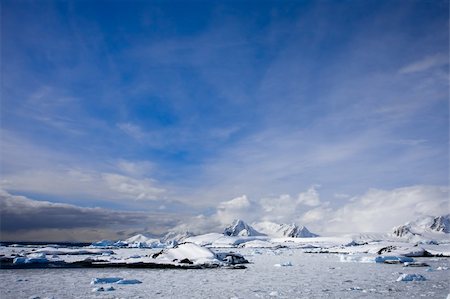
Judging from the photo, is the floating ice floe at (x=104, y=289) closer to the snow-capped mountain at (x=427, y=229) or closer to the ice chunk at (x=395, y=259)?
the ice chunk at (x=395, y=259)

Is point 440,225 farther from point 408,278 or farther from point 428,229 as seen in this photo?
point 408,278

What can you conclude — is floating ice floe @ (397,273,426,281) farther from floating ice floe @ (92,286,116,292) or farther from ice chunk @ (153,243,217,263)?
ice chunk @ (153,243,217,263)

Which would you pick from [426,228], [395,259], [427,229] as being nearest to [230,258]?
[395,259]

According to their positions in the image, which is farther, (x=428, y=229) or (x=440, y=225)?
(x=440, y=225)

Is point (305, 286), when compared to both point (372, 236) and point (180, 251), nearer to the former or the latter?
point (180, 251)

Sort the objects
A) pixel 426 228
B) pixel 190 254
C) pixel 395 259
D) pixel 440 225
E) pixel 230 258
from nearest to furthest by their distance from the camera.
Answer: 1. pixel 190 254
2. pixel 230 258
3. pixel 395 259
4. pixel 426 228
5. pixel 440 225

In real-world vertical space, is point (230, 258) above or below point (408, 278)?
above

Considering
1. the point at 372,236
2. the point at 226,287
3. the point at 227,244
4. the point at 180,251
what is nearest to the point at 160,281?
the point at 226,287

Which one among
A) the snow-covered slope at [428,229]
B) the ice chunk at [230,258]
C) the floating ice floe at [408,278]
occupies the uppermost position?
the snow-covered slope at [428,229]

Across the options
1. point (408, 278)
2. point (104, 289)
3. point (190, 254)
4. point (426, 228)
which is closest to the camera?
point (104, 289)

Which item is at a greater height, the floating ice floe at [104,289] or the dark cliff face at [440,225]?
the dark cliff face at [440,225]

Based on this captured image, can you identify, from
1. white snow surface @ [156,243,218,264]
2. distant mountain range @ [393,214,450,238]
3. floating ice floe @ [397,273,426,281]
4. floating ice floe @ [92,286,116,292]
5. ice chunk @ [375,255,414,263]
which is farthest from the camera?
distant mountain range @ [393,214,450,238]

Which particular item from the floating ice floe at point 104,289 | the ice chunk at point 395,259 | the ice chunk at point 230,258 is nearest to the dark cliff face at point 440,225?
the ice chunk at point 395,259

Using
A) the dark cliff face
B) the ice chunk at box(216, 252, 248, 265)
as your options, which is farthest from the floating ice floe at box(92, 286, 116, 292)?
the dark cliff face
